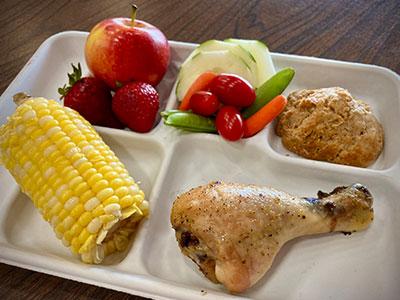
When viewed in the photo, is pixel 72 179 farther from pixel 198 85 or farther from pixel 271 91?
pixel 271 91

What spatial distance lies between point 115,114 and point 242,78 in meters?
0.53

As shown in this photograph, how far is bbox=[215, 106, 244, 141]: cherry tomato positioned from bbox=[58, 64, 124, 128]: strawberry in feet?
1.39

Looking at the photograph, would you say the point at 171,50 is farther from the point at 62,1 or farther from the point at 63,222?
the point at 63,222

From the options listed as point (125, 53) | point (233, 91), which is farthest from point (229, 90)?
point (125, 53)

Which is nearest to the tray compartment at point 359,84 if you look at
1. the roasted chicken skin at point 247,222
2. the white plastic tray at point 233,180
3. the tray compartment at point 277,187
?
the white plastic tray at point 233,180

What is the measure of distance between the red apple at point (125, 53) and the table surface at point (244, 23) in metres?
0.39

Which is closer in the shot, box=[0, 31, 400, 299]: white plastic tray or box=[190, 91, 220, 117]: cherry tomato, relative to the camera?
box=[0, 31, 400, 299]: white plastic tray

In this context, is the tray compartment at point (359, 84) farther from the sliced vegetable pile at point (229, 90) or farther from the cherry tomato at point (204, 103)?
the cherry tomato at point (204, 103)

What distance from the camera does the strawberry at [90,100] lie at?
172 centimetres

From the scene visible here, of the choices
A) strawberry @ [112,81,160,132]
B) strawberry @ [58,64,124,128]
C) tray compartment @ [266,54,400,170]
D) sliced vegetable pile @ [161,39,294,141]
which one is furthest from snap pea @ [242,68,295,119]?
strawberry @ [58,64,124,128]

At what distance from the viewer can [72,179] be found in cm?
133

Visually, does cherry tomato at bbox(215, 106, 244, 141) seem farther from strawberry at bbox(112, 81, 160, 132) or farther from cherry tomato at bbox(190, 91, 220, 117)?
strawberry at bbox(112, 81, 160, 132)

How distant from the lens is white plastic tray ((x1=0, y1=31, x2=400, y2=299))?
1306mm

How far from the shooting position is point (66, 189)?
51.9 inches
